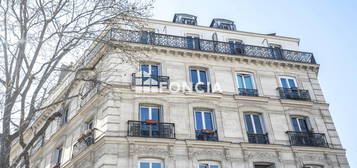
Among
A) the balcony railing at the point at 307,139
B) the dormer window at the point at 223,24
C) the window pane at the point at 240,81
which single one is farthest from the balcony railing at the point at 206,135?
the dormer window at the point at 223,24

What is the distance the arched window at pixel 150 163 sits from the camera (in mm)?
13759

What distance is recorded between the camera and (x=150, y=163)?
1386 centimetres

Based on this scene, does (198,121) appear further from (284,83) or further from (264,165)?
(284,83)

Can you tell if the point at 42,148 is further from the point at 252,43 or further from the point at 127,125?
the point at 252,43

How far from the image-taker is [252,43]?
65.7ft

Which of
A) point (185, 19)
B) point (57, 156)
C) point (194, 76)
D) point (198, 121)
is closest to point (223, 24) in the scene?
point (185, 19)

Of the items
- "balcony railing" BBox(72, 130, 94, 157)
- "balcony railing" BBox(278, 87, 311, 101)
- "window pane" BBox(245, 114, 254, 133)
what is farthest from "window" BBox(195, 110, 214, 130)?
"balcony railing" BBox(72, 130, 94, 157)

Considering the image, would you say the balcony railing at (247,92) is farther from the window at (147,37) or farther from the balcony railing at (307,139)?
the window at (147,37)

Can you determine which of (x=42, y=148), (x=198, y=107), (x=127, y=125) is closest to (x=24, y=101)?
(x=127, y=125)

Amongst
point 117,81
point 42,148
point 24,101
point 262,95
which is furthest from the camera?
point 42,148

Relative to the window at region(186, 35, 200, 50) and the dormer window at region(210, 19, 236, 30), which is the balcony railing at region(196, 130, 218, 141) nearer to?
the window at region(186, 35, 200, 50)

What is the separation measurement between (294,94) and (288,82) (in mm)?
905

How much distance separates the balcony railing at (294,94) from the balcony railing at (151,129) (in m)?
6.24

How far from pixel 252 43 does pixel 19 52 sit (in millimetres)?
13007
